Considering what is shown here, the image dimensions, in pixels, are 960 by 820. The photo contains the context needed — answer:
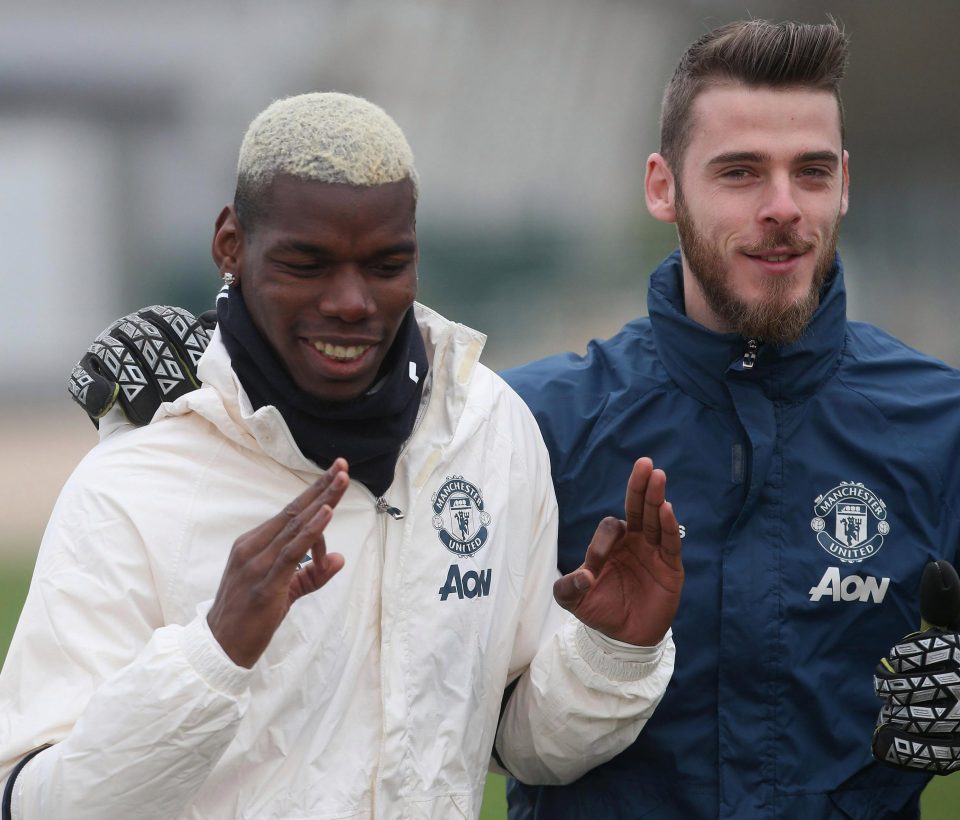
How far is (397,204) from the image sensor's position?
1782 millimetres

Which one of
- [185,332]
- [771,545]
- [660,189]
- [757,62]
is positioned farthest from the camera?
[660,189]

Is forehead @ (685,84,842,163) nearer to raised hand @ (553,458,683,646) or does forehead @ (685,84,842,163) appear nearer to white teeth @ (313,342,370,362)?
raised hand @ (553,458,683,646)

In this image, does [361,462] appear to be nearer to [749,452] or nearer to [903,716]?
[749,452]

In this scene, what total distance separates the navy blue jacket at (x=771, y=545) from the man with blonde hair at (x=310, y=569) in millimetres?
228

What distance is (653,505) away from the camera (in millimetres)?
1892

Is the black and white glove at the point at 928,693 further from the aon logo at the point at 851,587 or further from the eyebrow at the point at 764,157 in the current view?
the eyebrow at the point at 764,157

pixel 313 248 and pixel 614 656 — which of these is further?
pixel 614 656

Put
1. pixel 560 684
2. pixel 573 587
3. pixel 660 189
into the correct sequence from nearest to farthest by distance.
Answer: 1. pixel 573 587
2. pixel 560 684
3. pixel 660 189

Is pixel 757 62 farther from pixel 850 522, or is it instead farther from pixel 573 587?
pixel 573 587

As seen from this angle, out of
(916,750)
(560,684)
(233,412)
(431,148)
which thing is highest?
(431,148)

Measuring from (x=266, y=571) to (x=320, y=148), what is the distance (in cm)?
55

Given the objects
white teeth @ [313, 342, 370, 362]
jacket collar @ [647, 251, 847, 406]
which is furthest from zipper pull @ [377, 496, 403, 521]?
jacket collar @ [647, 251, 847, 406]

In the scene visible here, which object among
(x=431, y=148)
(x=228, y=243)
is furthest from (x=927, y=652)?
(x=431, y=148)

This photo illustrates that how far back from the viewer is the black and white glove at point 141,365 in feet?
6.30
